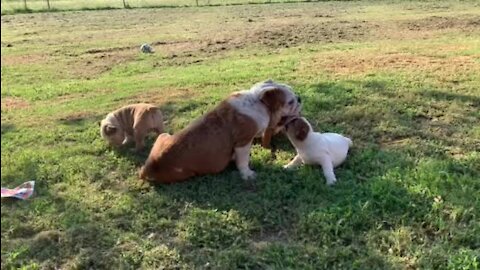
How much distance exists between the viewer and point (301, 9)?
2083 cm

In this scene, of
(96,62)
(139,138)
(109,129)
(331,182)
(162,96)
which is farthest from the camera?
(96,62)

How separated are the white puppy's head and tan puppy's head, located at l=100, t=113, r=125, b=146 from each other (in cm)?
147

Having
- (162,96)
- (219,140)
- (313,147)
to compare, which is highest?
(219,140)

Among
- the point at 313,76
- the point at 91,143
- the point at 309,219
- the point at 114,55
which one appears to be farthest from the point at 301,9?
the point at 309,219

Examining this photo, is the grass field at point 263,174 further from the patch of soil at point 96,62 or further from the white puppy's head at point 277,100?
the white puppy's head at point 277,100

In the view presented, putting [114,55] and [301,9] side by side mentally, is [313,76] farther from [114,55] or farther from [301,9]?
[301,9]

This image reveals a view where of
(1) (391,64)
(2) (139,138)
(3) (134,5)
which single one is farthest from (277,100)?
(3) (134,5)

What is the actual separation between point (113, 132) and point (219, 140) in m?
1.41

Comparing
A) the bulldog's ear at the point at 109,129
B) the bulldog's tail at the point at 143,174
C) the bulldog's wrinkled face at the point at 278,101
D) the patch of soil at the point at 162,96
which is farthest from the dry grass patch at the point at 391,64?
the bulldog's tail at the point at 143,174

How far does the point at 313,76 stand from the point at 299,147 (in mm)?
3640

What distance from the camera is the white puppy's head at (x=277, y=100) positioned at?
4707mm

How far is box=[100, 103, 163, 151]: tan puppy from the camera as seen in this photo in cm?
536

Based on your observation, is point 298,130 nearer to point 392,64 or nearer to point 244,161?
point 244,161

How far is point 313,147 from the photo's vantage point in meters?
4.59
